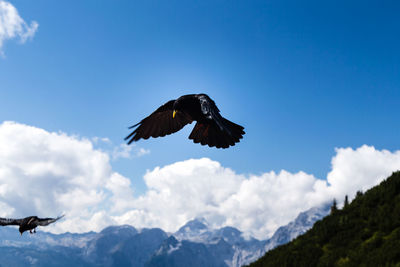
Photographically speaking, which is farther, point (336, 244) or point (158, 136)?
point (336, 244)

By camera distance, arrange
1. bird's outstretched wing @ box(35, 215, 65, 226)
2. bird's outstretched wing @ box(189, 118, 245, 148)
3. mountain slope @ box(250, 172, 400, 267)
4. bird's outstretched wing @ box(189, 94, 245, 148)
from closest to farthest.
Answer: bird's outstretched wing @ box(35, 215, 65, 226) < bird's outstretched wing @ box(189, 94, 245, 148) < bird's outstretched wing @ box(189, 118, 245, 148) < mountain slope @ box(250, 172, 400, 267)

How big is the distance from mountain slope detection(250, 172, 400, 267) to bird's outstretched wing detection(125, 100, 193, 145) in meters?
14.9

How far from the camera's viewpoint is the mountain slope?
18953mm

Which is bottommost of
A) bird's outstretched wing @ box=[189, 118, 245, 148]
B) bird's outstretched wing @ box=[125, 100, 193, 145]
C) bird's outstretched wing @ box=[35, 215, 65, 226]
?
bird's outstretched wing @ box=[35, 215, 65, 226]

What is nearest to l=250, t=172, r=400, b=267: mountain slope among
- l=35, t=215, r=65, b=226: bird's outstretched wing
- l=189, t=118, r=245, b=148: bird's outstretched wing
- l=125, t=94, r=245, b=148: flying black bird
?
l=189, t=118, r=245, b=148: bird's outstretched wing

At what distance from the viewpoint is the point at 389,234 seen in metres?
20.1

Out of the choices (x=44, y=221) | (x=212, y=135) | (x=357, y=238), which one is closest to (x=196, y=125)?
(x=212, y=135)

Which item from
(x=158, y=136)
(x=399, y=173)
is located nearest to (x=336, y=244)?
(x=399, y=173)

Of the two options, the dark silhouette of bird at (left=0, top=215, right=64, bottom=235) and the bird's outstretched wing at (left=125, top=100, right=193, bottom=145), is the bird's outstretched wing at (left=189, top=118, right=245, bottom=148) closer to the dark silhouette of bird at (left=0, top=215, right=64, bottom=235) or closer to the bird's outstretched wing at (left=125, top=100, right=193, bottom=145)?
the bird's outstretched wing at (left=125, top=100, right=193, bottom=145)

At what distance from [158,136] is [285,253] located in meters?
21.8

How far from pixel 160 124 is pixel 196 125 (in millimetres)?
1234

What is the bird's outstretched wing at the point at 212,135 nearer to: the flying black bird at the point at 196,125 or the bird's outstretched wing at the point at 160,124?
the flying black bird at the point at 196,125

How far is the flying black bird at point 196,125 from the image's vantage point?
529cm

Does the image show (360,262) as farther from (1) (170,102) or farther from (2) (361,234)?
(1) (170,102)
